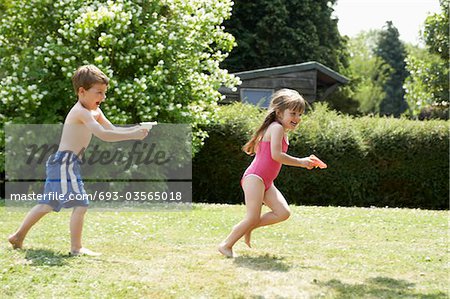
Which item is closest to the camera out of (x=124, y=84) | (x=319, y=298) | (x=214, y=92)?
(x=319, y=298)

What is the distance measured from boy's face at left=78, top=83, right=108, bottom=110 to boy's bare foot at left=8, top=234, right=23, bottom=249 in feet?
4.85

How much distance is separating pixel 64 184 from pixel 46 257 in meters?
0.69

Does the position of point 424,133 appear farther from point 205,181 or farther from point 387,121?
point 205,181

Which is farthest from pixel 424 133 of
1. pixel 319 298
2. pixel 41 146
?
pixel 319 298

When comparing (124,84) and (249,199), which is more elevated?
(124,84)

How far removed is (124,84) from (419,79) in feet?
56.1

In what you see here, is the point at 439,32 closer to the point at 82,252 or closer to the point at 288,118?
the point at 288,118

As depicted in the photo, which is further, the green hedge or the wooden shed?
the wooden shed

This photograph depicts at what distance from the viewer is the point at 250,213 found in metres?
6.05

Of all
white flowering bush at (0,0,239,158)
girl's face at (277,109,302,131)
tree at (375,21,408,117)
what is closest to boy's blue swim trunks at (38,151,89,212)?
girl's face at (277,109,302,131)

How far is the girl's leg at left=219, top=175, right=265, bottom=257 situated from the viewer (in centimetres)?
604

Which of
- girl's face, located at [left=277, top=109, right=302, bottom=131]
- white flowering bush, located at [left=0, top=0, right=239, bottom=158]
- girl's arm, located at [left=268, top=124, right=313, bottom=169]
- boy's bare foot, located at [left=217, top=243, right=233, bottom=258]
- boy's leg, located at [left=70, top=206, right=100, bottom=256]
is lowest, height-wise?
boy's bare foot, located at [left=217, top=243, right=233, bottom=258]

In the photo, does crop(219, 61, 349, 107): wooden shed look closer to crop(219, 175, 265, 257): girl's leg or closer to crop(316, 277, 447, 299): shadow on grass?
crop(219, 175, 265, 257): girl's leg

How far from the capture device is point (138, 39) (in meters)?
13.2
